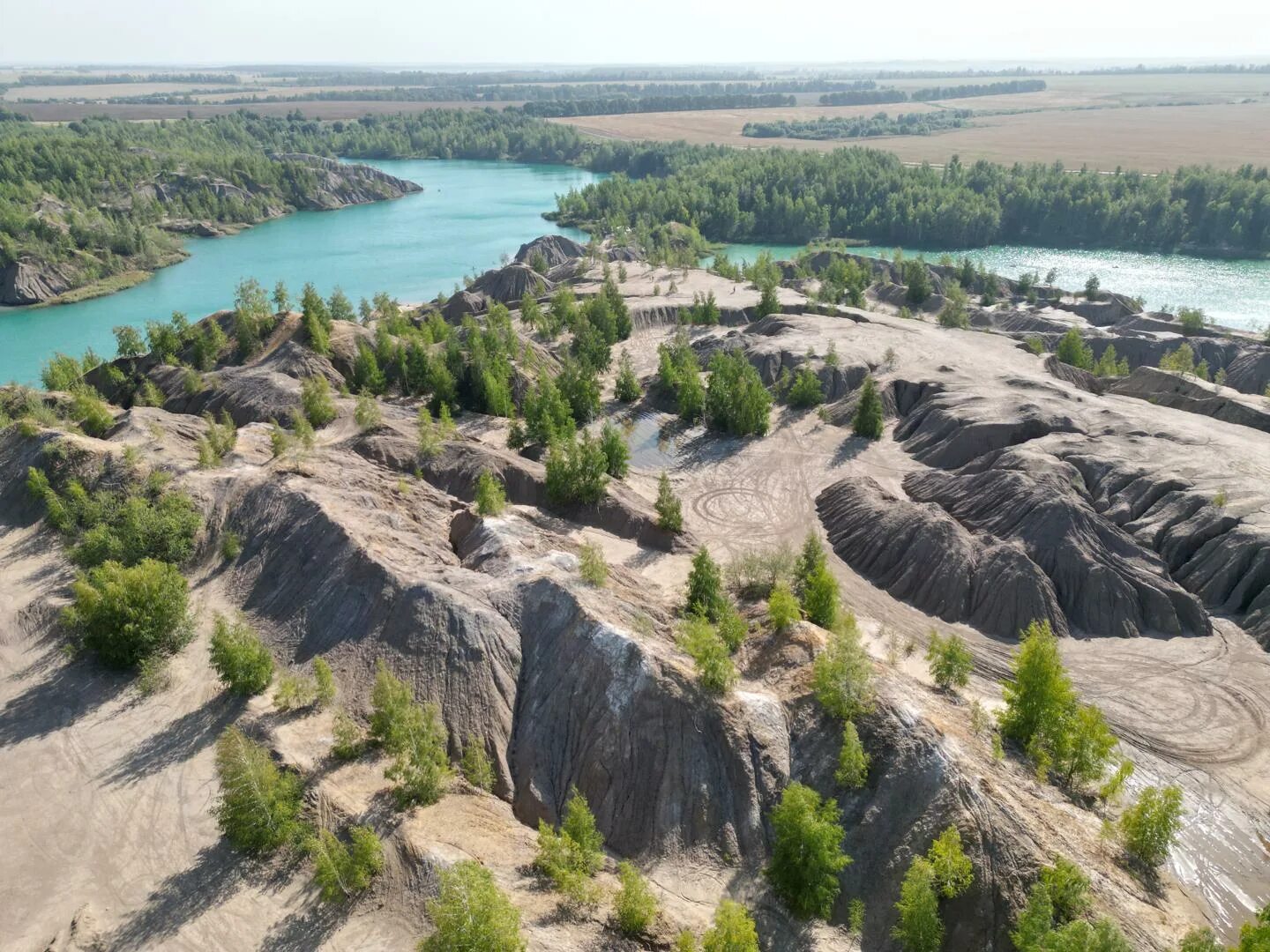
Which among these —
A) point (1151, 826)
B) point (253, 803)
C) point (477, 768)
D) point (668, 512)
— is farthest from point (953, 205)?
point (253, 803)

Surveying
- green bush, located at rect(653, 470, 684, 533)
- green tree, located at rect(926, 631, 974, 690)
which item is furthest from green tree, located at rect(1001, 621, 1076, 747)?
green bush, located at rect(653, 470, 684, 533)

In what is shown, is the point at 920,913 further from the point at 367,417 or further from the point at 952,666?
the point at 367,417

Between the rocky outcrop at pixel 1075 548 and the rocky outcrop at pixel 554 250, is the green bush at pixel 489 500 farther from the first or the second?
the rocky outcrop at pixel 554 250

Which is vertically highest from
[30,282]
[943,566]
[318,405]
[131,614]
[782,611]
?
[131,614]

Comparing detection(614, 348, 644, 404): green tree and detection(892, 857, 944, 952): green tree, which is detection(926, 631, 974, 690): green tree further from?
detection(614, 348, 644, 404): green tree

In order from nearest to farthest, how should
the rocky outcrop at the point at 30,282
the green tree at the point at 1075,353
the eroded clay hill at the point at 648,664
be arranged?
the eroded clay hill at the point at 648,664 → the green tree at the point at 1075,353 → the rocky outcrop at the point at 30,282

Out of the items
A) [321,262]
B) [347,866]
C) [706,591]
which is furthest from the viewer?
[321,262]

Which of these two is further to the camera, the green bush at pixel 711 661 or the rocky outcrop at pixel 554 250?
the rocky outcrop at pixel 554 250

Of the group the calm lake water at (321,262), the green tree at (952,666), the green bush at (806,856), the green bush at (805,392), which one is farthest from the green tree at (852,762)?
the calm lake water at (321,262)
